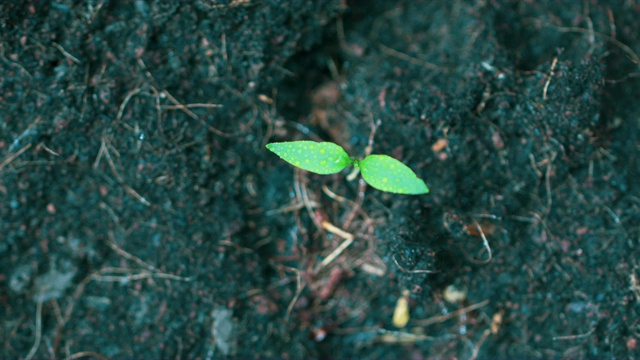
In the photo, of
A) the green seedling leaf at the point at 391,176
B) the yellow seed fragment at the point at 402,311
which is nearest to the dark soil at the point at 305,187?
the yellow seed fragment at the point at 402,311

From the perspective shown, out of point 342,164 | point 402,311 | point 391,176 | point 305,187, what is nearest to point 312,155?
point 342,164

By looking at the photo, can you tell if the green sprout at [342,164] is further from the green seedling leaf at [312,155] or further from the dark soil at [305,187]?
the dark soil at [305,187]

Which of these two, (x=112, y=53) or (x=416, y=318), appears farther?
(x=416, y=318)

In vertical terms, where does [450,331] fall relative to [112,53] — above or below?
below

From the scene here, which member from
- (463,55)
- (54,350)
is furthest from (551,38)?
(54,350)

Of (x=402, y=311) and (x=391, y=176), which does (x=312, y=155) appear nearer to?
(x=391, y=176)

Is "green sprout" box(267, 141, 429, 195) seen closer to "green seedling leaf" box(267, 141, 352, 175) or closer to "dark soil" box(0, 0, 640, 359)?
"green seedling leaf" box(267, 141, 352, 175)

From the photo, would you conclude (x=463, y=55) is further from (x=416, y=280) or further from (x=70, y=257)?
(x=70, y=257)
